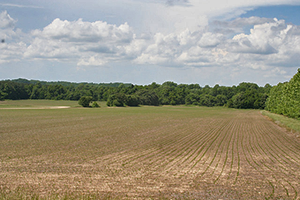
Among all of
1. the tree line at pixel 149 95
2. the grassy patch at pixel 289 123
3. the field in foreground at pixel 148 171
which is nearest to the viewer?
the field in foreground at pixel 148 171

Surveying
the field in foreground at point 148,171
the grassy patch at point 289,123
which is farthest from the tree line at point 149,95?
the field in foreground at point 148,171

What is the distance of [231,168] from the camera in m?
15.8

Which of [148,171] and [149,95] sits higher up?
[149,95]

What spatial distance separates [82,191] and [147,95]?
440ft

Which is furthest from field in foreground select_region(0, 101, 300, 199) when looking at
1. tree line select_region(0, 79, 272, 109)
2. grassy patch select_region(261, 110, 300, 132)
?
tree line select_region(0, 79, 272, 109)

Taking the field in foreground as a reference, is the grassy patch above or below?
above

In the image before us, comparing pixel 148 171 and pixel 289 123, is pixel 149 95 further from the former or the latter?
pixel 148 171

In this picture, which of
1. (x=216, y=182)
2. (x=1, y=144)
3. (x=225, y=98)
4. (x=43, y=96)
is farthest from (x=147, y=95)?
(x=216, y=182)

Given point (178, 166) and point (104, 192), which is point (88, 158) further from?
point (104, 192)

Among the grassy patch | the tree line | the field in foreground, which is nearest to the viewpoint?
the field in foreground

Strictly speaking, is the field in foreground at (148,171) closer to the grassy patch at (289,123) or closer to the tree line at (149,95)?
the grassy patch at (289,123)

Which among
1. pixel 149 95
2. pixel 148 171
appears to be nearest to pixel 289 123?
pixel 148 171

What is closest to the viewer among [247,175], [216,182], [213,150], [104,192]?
[104,192]

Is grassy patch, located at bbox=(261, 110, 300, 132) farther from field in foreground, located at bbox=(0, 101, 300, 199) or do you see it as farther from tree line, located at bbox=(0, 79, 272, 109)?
tree line, located at bbox=(0, 79, 272, 109)
